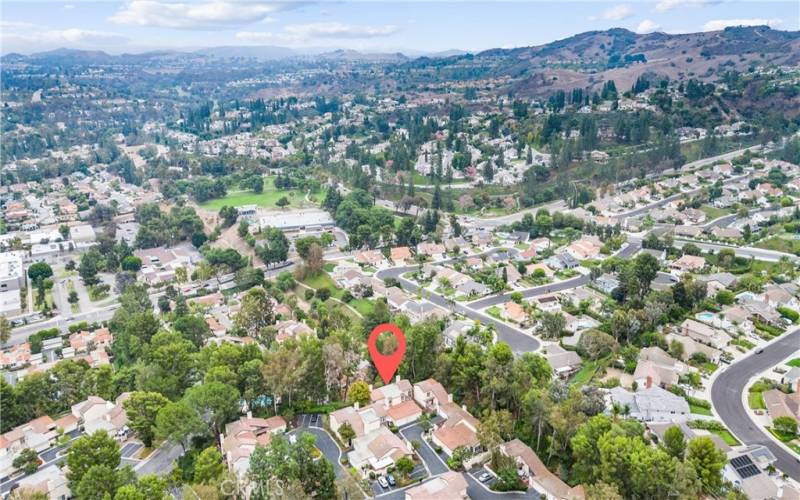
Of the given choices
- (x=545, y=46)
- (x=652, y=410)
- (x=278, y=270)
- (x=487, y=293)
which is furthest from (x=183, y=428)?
(x=545, y=46)

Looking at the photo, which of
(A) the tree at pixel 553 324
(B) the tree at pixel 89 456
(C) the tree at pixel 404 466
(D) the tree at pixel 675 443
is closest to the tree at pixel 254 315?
(B) the tree at pixel 89 456

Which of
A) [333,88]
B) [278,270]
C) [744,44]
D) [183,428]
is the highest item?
[744,44]

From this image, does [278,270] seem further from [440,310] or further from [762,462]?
[762,462]

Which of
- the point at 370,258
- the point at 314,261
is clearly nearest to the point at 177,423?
the point at 314,261

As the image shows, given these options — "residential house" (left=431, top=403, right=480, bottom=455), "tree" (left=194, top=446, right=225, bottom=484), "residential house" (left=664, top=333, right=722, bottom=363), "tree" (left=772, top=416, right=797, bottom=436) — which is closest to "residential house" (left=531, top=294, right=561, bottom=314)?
"residential house" (left=664, top=333, right=722, bottom=363)

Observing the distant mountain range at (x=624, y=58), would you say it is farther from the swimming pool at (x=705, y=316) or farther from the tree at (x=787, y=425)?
the tree at (x=787, y=425)
